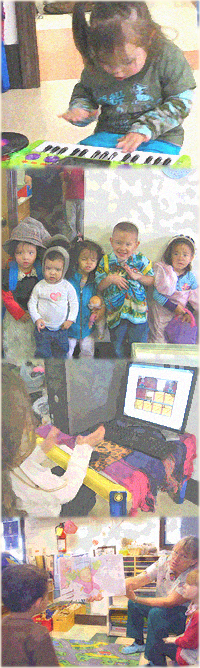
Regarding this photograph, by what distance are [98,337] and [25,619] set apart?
111cm

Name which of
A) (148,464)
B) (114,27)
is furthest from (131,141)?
(148,464)

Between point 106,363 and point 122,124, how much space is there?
93 cm

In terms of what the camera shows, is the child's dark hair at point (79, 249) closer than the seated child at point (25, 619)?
No

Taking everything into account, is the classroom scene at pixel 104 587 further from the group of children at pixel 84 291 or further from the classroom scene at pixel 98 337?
the group of children at pixel 84 291

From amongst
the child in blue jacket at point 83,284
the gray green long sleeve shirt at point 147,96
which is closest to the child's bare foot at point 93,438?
the child in blue jacket at point 83,284

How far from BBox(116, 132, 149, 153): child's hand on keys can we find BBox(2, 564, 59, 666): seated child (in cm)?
167

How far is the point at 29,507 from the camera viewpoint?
2.24 metres

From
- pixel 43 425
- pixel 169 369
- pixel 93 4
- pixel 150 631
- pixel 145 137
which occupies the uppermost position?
pixel 93 4

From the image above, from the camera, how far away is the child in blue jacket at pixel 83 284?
2.20m

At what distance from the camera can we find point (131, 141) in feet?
7.09

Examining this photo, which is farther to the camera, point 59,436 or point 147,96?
point 59,436

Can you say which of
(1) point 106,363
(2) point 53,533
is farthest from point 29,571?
(1) point 106,363

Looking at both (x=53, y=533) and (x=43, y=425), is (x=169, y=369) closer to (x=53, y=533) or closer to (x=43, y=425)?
(x=43, y=425)

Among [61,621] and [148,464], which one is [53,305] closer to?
[148,464]
